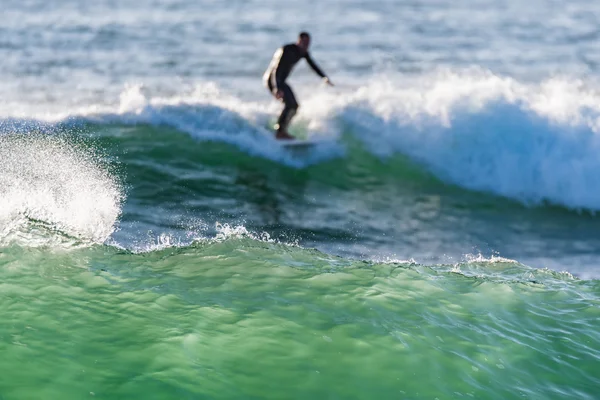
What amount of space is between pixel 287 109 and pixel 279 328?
8.27 m

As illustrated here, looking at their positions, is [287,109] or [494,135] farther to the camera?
[494,135]

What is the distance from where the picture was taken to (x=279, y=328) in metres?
7.54

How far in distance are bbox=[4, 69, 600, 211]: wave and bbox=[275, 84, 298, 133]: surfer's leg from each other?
40 centimetres

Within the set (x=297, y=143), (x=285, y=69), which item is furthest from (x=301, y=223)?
(x=285, y=69)

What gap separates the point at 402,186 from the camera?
1466 cm

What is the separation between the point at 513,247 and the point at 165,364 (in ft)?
22.9

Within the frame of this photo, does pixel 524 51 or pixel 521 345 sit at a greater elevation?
pixel 524 51

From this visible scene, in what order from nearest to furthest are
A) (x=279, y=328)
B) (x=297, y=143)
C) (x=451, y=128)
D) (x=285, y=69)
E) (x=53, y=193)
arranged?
(x=279, y=328) < (x=53, y=193) < (x=285, y=69) < (x=297, y=143) < (x=451, y=128)

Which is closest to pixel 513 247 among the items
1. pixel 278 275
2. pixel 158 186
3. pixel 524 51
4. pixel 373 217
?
pixel 373 217

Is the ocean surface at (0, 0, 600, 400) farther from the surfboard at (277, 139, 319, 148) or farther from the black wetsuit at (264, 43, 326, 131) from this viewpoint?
the black wetsuit at (264, 43, 326, 131)

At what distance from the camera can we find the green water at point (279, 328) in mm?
6652

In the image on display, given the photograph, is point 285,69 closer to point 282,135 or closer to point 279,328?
point 282,135

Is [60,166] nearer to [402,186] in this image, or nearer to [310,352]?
[402,186]

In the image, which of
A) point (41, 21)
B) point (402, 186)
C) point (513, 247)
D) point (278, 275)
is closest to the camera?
point (278, 275)
